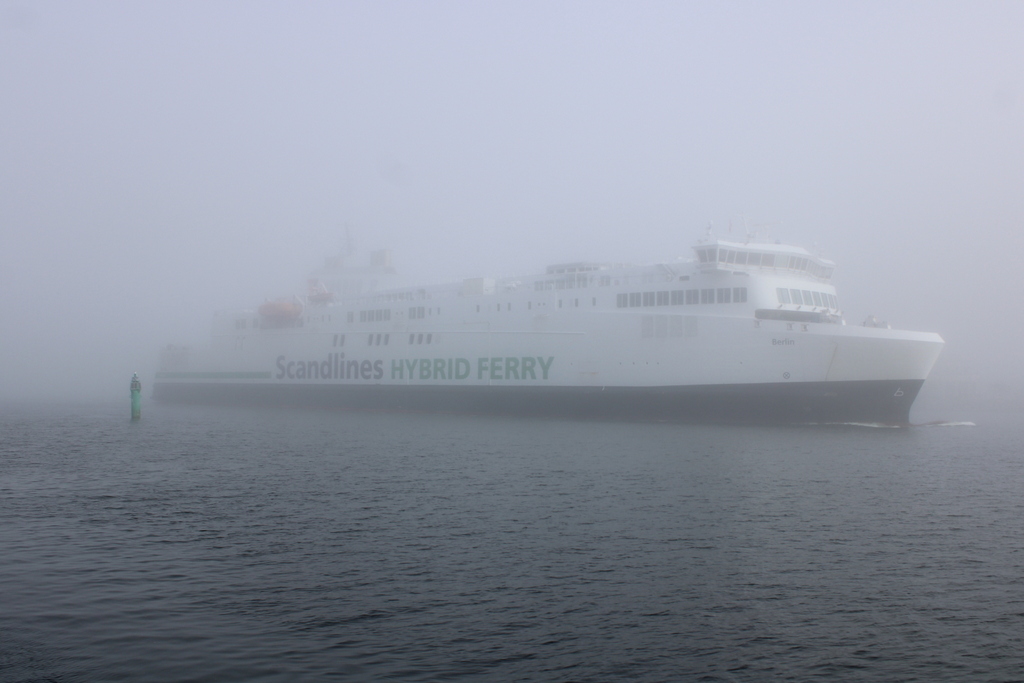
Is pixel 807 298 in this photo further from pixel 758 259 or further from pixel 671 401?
pixel 671 401

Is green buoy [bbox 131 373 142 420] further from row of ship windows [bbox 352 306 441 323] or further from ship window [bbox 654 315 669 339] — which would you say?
ship window [bbox 654 315 669 339]

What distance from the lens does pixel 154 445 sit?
99.3 ft

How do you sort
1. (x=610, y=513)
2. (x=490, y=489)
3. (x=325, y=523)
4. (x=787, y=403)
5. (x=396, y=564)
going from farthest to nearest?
1. (x=787, y=403)
2. (x=490, y=489)
3. (x=610, y=513)
4. (x=325, y=523)
5. (x=396, y=564)

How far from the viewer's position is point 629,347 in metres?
38.7

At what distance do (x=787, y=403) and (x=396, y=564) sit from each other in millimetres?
25643

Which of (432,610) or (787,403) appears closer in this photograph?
(432,610)

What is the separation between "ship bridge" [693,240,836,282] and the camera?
3706 centimetres

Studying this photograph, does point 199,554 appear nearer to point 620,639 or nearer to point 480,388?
point 620,639

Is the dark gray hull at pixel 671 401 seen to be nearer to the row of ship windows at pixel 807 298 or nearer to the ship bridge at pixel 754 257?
the row of ship windows at pixel 807 298

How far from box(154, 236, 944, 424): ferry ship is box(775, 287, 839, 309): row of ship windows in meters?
0.10

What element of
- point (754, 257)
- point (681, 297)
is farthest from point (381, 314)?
point (754, 257)

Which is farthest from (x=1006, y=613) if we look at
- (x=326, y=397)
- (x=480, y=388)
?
(x=326, y=397)

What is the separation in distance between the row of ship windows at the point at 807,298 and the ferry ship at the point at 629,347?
103mm

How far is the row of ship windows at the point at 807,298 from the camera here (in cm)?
3690
